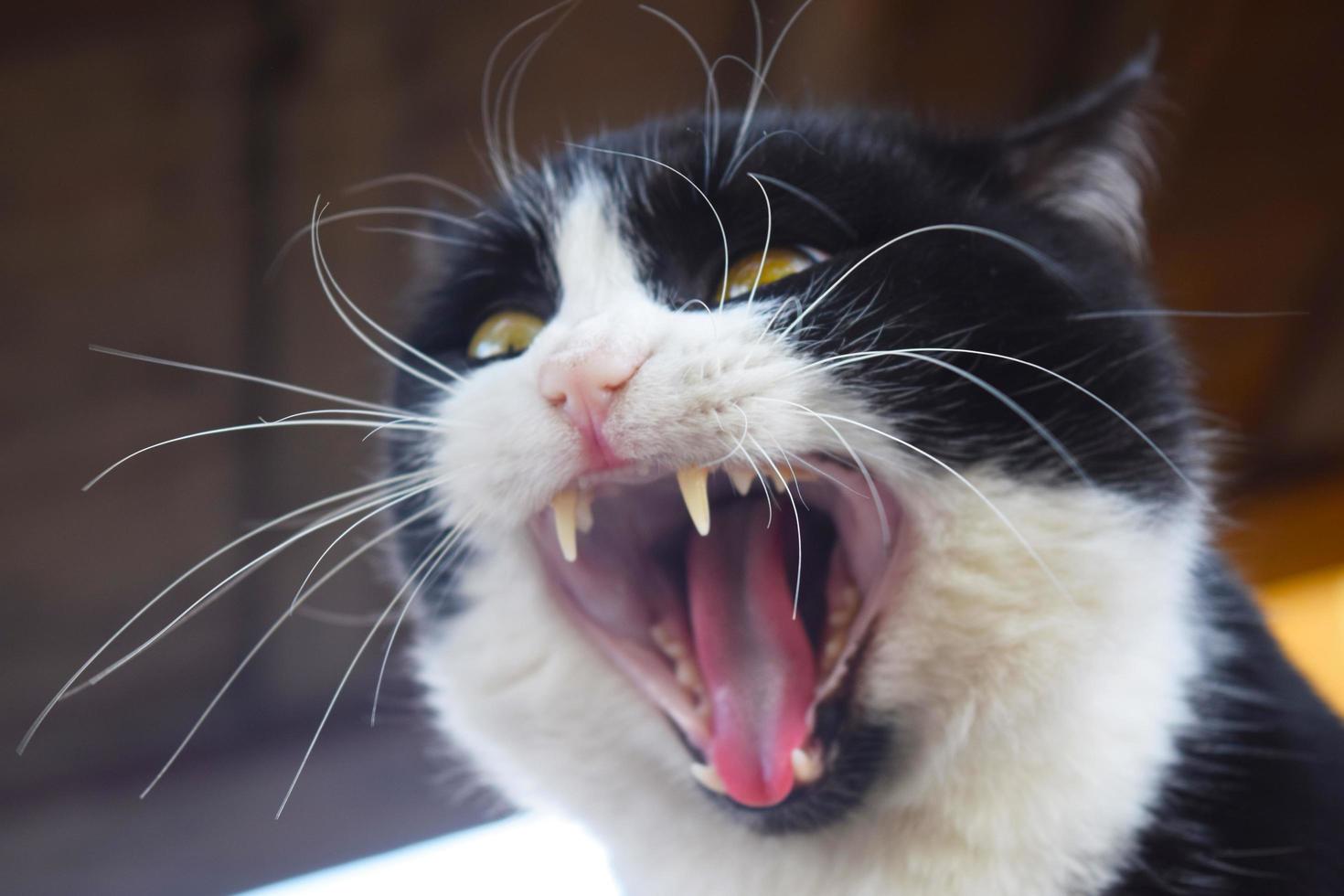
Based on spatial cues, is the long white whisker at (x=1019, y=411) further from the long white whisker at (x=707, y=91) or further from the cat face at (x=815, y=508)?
the long white whisker at (x=707, y=91)

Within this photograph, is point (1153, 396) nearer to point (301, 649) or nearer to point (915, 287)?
point (915, 287)

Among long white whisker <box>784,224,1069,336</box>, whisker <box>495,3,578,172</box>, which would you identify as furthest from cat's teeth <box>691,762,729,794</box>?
whisker <box>495,3,578,172</box>

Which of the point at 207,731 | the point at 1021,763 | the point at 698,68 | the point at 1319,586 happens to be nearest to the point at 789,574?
the point at 1021,763

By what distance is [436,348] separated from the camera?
81cm

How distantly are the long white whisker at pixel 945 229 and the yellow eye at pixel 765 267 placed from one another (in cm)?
4

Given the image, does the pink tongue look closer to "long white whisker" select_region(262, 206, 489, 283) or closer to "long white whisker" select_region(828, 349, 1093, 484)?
"long white whisker" select_region(828, 349, 1093, 484)

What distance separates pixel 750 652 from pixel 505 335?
0.30m

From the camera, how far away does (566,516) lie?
618 millimetres

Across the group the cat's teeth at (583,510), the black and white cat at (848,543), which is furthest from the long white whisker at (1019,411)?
the cat's teeth at (583,510)

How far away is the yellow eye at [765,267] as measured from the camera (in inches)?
26.5

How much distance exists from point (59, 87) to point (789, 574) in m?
0.60

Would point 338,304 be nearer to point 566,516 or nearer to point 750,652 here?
point 566,516

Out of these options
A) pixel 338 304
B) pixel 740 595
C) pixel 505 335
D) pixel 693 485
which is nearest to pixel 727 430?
pixel 693 485

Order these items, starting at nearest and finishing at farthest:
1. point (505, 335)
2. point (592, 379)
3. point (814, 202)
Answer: point (592, 379), point (814, 202), point (505, 335)
